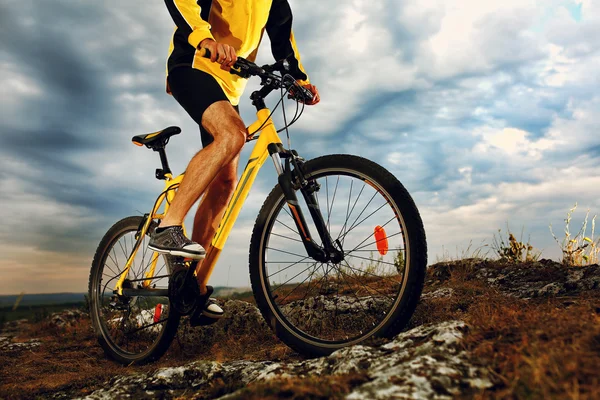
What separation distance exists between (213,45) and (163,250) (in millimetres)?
1545

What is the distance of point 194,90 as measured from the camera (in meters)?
3.51

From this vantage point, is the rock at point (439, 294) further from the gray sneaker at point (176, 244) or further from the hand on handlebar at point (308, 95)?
the gray sneaker at point (176, 244)

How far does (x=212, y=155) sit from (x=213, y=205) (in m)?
0.76

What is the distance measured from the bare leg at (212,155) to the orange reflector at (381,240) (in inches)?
47.4

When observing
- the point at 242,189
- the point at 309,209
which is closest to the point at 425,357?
the point at 309,209

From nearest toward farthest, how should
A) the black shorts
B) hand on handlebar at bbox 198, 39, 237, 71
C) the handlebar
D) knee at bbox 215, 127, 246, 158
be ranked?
hand on handlebar at bbox 198, 39, 237, 71
the handlebar
knee at bbox 215, 127, 246, 158
the black shorts

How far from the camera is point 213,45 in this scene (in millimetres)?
3068

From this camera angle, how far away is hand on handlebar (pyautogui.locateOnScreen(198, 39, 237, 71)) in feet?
9.99

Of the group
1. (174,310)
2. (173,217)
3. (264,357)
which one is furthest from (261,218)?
(174,310)

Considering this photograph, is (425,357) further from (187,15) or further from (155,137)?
(155,137)

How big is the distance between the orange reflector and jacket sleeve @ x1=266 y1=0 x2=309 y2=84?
186 centimetres

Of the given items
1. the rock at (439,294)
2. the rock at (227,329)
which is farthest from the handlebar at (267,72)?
the rock at (227,329)

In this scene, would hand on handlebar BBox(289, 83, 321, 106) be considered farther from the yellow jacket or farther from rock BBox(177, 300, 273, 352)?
rock BBox(177, 300, 273, 352)

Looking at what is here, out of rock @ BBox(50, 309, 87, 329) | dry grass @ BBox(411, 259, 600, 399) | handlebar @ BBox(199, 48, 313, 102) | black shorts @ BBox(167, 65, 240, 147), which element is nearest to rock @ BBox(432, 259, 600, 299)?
dry grass @ BBox(411, 259, 600, 399)
